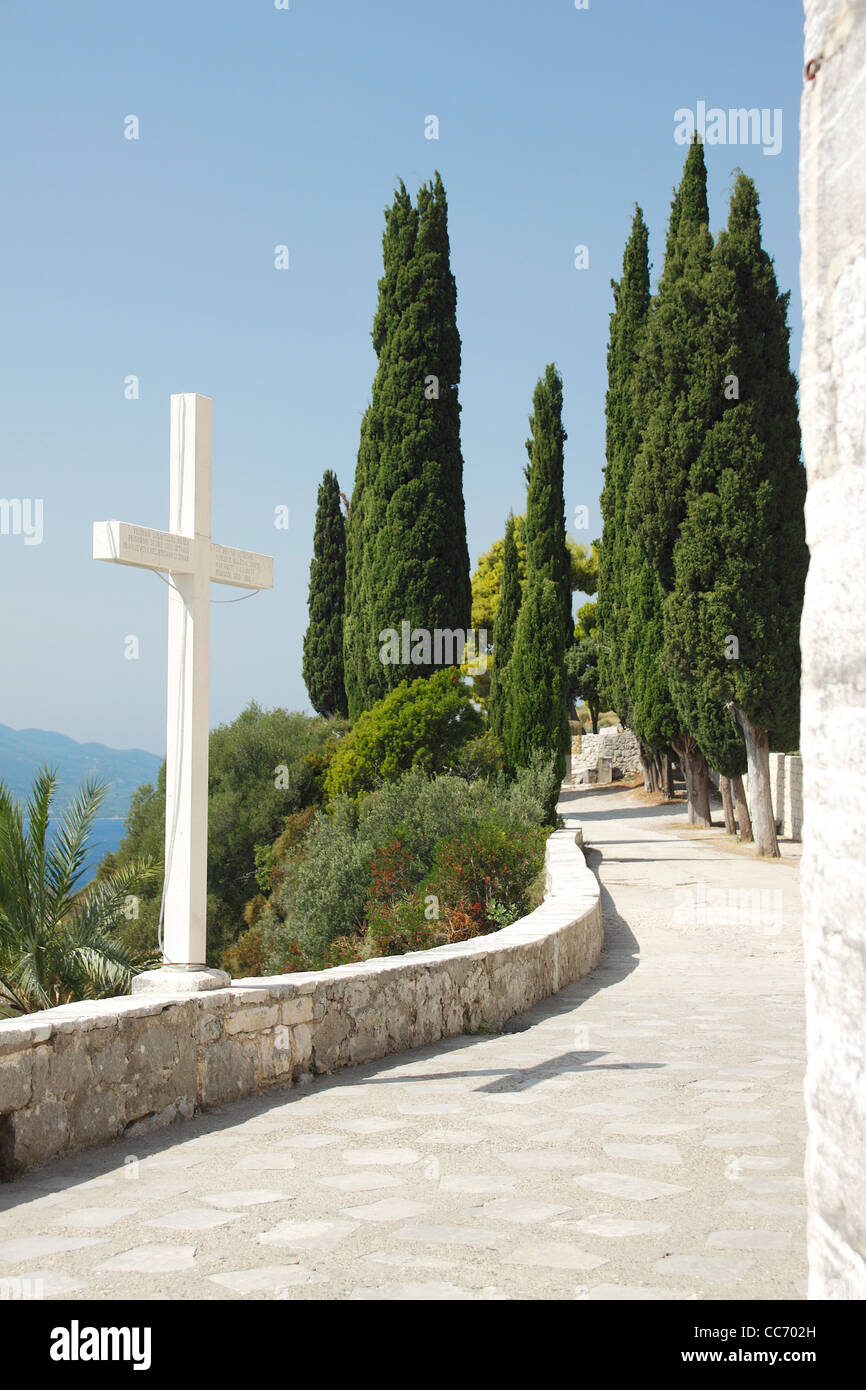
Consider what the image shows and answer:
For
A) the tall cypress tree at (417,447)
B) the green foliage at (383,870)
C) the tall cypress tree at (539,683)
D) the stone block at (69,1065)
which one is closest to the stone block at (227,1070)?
the stone block at (69,1065)

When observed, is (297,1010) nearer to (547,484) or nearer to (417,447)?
(417,447)

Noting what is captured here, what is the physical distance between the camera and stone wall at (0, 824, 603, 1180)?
3.68 m

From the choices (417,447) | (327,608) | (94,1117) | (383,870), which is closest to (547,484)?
(417,447)

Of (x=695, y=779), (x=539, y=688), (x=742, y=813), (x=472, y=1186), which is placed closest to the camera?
(x=472, y=1186)

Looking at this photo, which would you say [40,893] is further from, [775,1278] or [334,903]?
[334,903]

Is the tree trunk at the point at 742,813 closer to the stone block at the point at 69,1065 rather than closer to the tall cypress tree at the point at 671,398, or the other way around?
the tall cypress tree at the point at 671,398

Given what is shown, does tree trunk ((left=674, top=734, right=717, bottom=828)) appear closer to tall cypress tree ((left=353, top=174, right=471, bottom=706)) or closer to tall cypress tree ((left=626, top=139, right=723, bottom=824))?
tall cypress tree ((left=626, top=139, right=723, bottom=824))

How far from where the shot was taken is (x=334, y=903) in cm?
1457

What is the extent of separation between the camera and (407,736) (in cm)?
1977

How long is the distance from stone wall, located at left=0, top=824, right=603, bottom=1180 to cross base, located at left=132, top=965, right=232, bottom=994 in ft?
0.19

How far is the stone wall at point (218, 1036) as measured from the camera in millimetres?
3676

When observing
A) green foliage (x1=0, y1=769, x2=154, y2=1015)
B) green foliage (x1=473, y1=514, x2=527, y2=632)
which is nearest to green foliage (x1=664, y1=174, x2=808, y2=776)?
green foliage (x1=0, y1=769, x2=154, y2=1015)

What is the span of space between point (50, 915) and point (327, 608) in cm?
2608
